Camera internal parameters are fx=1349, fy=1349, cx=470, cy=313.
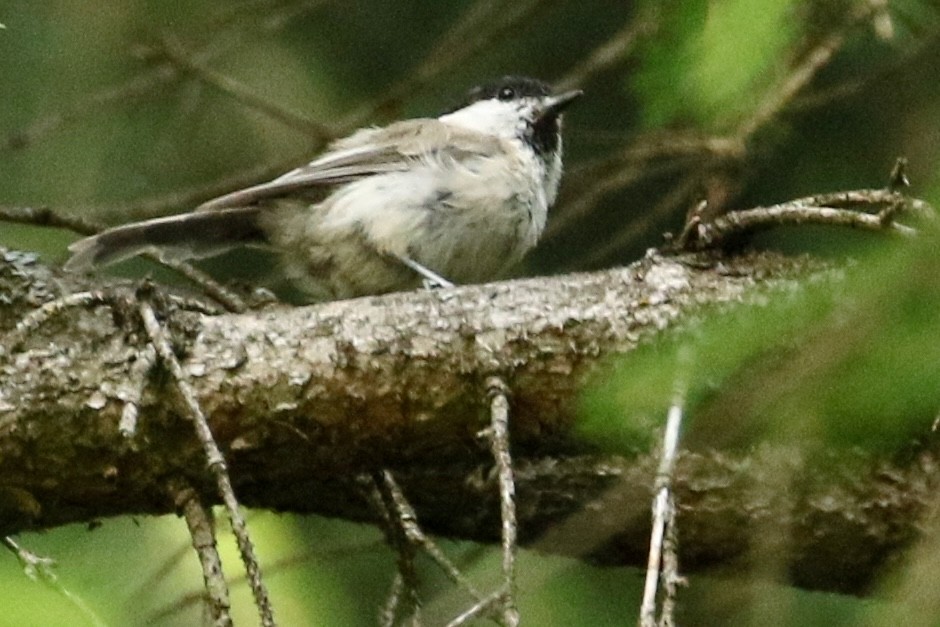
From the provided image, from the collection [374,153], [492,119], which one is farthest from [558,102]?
[374,153]

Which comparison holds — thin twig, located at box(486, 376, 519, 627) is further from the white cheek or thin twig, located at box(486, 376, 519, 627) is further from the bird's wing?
the white cheek

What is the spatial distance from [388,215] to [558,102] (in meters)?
0.55

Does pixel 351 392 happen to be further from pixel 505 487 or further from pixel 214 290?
pixel 214 290

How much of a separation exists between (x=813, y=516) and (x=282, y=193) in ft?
4.70

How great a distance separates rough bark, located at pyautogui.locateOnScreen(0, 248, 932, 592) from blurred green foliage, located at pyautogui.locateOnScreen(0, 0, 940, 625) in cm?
18

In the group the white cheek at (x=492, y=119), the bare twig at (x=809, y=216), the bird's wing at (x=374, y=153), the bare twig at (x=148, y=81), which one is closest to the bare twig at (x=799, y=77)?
the bare twig at (x=809, y=216)

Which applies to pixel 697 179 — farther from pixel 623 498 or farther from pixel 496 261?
pixel 623 498

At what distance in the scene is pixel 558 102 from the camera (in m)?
3.27

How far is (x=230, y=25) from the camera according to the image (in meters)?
3.32

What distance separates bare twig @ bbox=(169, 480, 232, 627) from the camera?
1.54 meters

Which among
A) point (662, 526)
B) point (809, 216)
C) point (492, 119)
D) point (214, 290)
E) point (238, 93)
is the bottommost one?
point (662, 526)

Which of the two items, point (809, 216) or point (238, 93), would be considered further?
point (238, 93)

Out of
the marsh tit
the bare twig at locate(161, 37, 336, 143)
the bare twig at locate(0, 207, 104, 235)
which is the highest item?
the bare twig at locate(161, 37, 336, 143)

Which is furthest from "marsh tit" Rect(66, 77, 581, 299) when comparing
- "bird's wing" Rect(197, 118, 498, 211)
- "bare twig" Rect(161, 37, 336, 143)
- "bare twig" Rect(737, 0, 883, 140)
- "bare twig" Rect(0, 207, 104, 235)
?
"bare twig" Rect(737, 0, 883, 140)
